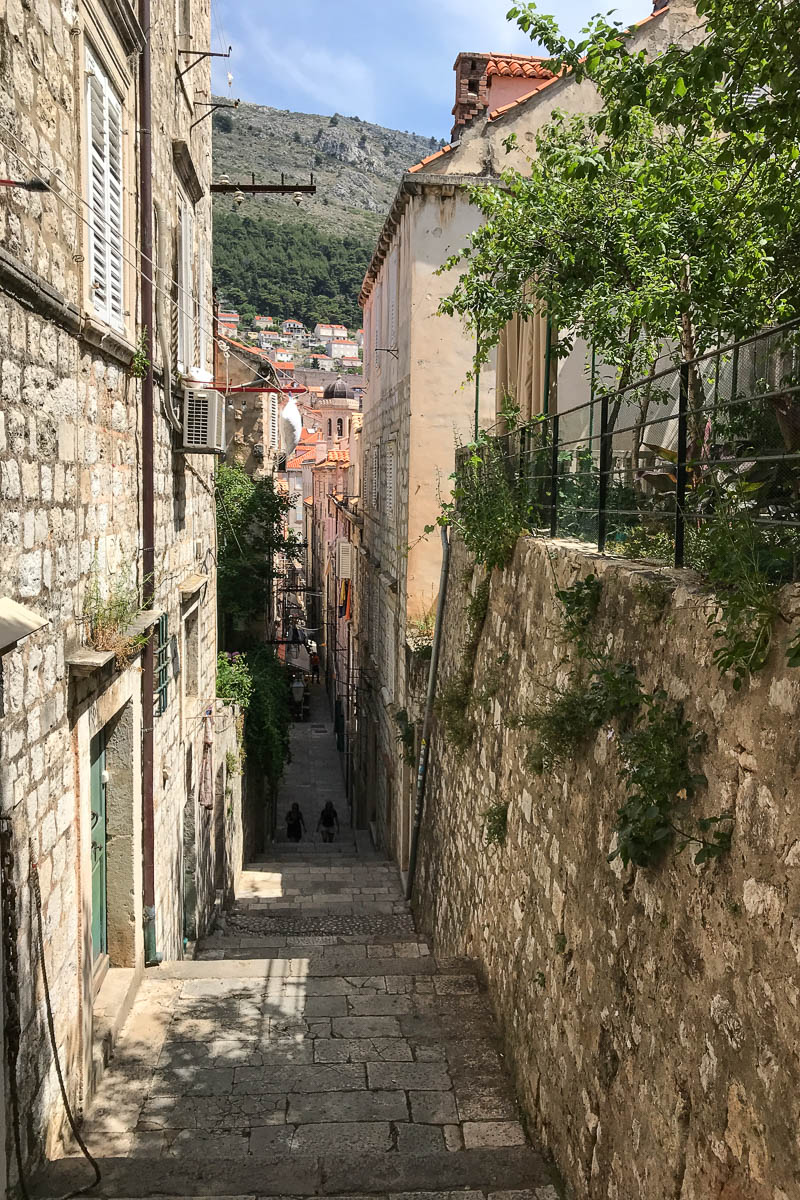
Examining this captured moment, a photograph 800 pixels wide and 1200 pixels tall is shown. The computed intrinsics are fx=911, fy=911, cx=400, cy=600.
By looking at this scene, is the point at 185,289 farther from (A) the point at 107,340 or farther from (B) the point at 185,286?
(A) the point at 107,340

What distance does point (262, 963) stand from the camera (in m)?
7.73

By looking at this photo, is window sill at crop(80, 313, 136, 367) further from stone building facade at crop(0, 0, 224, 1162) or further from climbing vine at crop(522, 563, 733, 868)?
climbing vine at crop(522, 563, 733, 868)

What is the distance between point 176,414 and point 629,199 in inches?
175

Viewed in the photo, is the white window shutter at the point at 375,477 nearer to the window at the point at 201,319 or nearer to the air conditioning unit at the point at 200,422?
the window at the point at 201,319

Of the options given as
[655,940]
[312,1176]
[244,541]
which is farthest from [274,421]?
[655,940]

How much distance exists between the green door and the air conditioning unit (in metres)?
3.07

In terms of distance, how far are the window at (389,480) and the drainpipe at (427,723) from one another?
3.47 meters

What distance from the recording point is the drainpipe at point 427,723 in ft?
36.2

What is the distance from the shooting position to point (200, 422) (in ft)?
28.7

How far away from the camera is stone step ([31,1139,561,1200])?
440 cm

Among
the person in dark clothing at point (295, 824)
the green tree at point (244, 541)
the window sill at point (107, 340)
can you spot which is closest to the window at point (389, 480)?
the green tree at point (244, 541)

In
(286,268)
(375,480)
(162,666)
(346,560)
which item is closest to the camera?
(162,666)

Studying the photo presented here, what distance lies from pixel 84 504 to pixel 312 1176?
3968 mm

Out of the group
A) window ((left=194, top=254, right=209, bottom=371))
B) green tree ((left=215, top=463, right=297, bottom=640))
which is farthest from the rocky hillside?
window ((left=194, top=254, right=209, bottom=371))
